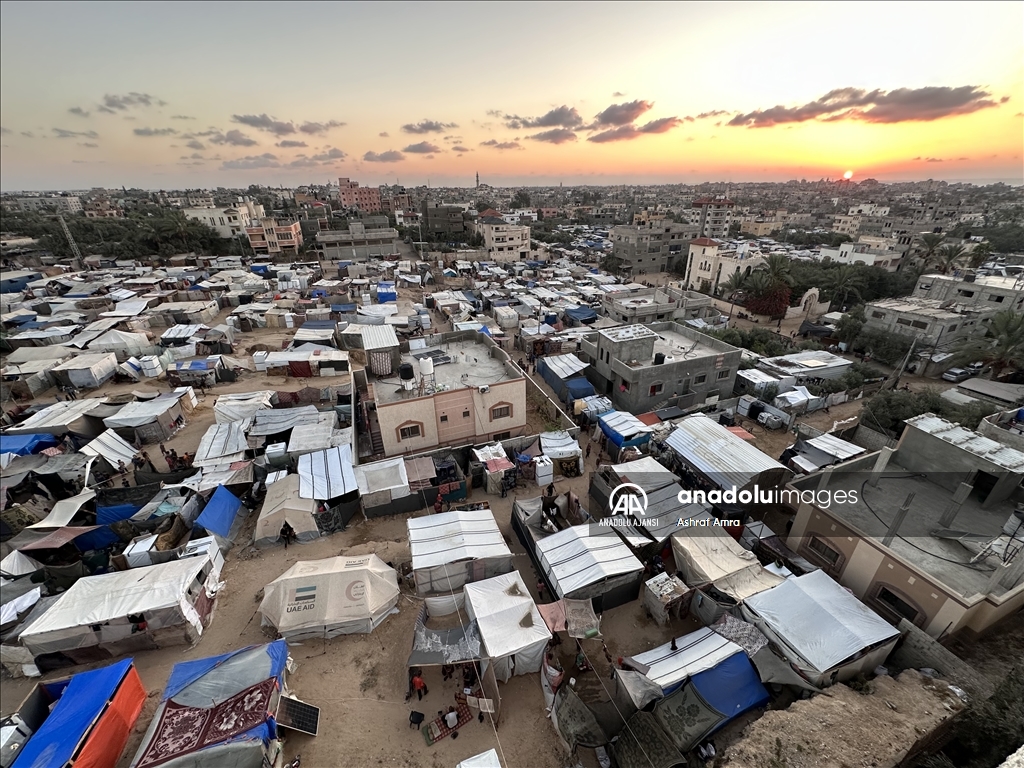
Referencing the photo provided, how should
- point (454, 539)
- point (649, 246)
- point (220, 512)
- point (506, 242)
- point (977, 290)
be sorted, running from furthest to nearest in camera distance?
point (506, 242) → point (649, 246) → point (977, 290) → point (220, 512) → point (454, 539)

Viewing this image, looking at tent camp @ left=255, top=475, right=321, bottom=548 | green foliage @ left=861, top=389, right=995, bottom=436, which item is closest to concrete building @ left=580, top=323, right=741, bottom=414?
green foliage @ left=861, top=389, right=995, bottom=436

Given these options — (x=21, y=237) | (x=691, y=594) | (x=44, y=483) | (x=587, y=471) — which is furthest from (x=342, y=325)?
(x=21, y=237)

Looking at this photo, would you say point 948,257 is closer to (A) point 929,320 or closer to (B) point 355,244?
(A) point 929,320

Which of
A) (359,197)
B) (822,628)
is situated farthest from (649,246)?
(359,197)

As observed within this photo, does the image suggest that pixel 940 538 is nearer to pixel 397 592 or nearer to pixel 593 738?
pixel 593 738

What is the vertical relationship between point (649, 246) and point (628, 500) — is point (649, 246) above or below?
above
